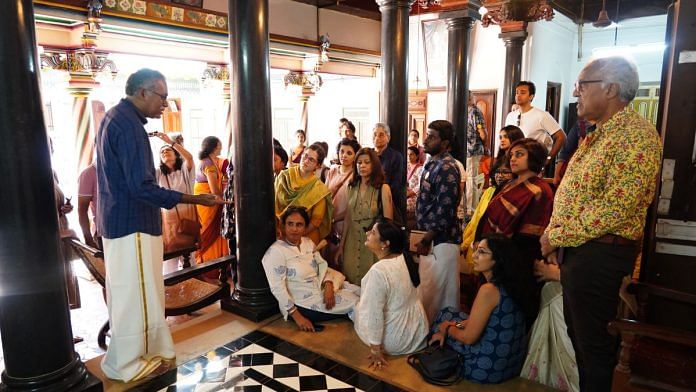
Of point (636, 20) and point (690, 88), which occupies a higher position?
point (636, 20)

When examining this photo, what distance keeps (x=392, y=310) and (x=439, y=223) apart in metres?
0.72

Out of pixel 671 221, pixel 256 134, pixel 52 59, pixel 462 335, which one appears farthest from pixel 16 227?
pixel 52 59

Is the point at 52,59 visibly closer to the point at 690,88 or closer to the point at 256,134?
the point at 256,134

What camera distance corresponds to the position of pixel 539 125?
16.0ft

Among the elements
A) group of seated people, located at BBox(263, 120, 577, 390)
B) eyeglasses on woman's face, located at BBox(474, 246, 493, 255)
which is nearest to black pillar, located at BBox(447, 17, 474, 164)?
group of seated people, located at BBox(263, 120, 577, 390)

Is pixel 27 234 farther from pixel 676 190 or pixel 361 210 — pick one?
pixel 676 190

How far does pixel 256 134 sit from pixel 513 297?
2.10 meters

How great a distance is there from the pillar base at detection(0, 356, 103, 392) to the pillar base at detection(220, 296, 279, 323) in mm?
A: 1227

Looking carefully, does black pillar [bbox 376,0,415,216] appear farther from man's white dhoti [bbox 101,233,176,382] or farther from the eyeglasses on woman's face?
man's white dhoti [bbox 101,233,176,382]

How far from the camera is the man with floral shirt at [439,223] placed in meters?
3.25

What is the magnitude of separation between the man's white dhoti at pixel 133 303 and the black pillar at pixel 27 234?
27 cm

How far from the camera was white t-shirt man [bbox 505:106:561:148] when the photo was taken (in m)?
4.84

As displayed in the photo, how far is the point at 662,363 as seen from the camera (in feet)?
6.97

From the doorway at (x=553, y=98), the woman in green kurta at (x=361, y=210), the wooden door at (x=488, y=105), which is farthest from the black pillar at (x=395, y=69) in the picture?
the doorway at (x=553, y=98)
